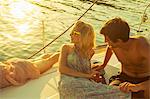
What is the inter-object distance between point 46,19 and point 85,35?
632cm

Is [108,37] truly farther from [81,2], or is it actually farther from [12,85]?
[81,2]

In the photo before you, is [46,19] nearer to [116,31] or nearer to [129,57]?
[129,57]

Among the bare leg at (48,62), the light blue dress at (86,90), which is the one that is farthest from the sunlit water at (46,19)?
the light blue dress at (86,90)

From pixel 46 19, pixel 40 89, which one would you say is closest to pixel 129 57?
pixel 40 89

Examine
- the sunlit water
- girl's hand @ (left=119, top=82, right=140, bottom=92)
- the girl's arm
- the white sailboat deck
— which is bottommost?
the sunlit water

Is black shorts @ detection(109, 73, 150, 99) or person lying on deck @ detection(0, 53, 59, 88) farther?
person lying on deck @ detection(0, 53, 59, 88)

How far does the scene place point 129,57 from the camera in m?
2.42

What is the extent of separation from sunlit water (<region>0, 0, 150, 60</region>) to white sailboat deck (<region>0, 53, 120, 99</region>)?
9.31ft

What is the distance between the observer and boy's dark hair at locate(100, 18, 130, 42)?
7.27ft

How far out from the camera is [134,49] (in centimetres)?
235

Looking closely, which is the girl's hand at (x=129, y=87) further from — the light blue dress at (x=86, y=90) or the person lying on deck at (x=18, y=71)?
the person lying on deck at (x=18, y=71)

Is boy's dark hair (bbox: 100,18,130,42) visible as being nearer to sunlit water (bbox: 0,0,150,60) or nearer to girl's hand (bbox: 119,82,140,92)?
girl's hand (bbox: 119,82,140,92)

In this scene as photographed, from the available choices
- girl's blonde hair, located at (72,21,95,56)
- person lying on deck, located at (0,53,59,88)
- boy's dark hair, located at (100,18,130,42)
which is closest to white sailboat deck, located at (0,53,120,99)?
person lying on deck, located at (0,53,59,88)

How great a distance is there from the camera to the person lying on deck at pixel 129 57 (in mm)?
2227
